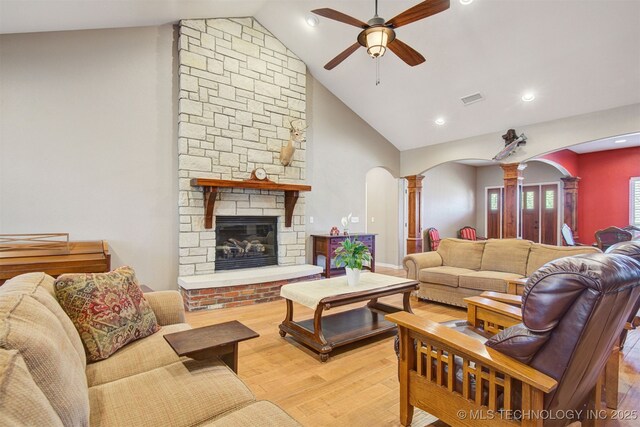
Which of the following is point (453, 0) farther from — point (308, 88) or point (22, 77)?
point (22, 77)

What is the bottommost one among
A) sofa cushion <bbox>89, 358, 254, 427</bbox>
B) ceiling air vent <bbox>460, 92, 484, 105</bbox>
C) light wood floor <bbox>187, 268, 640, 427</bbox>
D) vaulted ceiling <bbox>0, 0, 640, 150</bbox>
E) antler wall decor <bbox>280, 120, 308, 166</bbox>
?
light wood floor <bbox>187, 268, 640, 427</bbox>

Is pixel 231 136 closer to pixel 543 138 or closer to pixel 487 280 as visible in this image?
pixel 487 280

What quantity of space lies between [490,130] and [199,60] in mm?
5028

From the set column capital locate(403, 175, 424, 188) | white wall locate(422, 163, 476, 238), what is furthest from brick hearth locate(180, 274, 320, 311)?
white wall locate(422, 163, 476, 238)

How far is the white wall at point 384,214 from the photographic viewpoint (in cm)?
746

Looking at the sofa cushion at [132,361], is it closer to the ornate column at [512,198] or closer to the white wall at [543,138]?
the ornate column at [512,198]

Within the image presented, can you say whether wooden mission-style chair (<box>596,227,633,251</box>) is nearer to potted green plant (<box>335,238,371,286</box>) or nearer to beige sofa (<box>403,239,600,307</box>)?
beige sofa (<box>403,239,600,307</box>)

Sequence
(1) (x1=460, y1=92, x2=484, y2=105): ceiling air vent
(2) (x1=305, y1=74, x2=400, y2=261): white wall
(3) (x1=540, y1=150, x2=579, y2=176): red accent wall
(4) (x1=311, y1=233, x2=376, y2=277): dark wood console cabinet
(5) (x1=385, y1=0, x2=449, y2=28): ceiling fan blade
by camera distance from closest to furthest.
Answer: (5) (x1=385, y1=0, x2=449, y2=28): ceiling fan blade < (1) (x1=460, y1=92, x2=484, y2=105): ceiling air vent < (4) (x1=311, y1=233, x2=376, y2=277): dark wood console cabinet < (2) (x1=305, y1=74, x2=400, y2=261): white wall < (3) (x1=540, y1=150, x2=579, y2=176): red accent wall

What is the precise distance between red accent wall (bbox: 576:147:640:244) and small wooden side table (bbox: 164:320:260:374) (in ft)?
29.8

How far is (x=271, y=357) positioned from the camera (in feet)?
9.37

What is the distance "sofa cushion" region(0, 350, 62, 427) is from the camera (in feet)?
2.33

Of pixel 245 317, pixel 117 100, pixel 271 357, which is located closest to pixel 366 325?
pixel 271 357

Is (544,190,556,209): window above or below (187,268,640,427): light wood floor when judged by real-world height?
above

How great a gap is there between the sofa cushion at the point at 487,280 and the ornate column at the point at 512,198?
1945 mm
